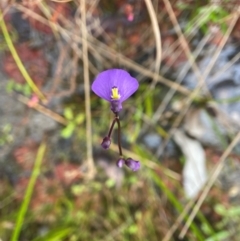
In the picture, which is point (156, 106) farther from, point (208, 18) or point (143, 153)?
point (208, 18)

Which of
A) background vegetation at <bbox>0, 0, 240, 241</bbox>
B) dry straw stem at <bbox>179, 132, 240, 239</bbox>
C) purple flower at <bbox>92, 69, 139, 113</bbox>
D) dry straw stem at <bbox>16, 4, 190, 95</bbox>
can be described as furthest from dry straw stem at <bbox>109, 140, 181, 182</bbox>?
purple flower at <bbox>92, 69, 139, 113</bbox>

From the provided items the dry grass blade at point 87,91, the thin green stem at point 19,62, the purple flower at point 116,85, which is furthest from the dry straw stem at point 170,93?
the purple flower at point 116,85

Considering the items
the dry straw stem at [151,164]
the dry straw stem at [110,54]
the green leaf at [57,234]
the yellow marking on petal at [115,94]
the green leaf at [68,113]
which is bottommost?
the green leaf at [57,234]

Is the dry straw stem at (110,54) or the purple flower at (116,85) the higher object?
the purple flower at (116,85)

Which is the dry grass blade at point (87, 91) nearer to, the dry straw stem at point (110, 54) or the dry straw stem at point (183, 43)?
the dry straw stem at point (110, 54)

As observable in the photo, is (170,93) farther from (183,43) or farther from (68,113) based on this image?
(68,113)

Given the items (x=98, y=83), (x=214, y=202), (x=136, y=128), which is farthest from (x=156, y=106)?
(x=98, y=83)
